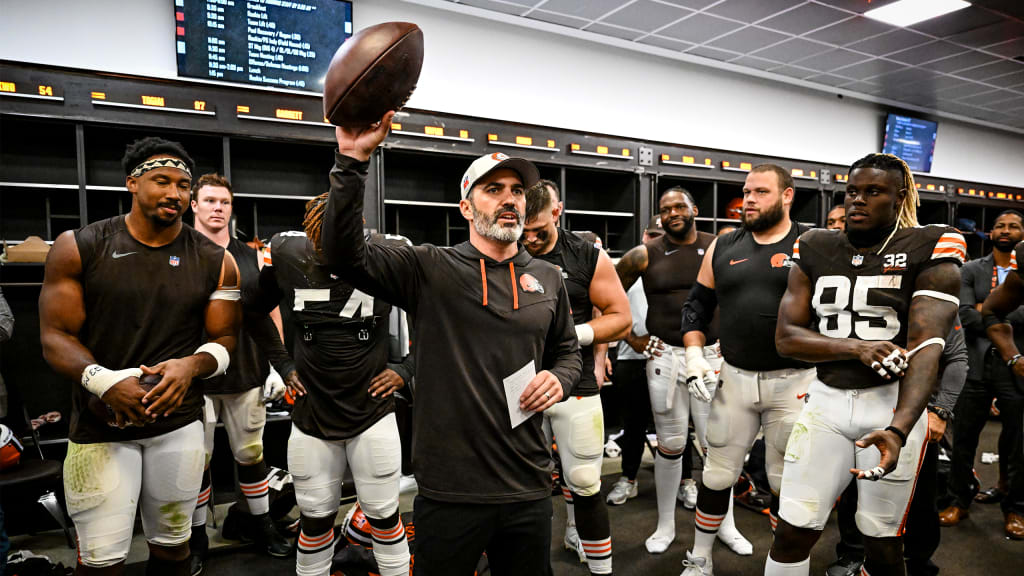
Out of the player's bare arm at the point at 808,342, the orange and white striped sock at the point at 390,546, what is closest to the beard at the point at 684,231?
the player's bare arm at the point at 808,342

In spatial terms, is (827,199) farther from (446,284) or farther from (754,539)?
(446,284)

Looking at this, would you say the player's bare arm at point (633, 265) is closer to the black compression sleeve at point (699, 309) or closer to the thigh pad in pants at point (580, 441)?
the black compression sleeve at point (699, 309)

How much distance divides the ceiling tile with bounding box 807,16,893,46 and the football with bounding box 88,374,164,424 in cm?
610

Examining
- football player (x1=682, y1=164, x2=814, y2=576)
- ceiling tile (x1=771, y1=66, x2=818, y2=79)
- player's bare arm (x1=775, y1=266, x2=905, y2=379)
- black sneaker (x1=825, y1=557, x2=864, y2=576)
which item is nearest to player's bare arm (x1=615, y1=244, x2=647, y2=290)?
football player (x1=682, y1=164, x2=814, y2=576)

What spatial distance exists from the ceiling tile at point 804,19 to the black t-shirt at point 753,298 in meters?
3.43

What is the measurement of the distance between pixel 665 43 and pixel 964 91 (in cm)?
455

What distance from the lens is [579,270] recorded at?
2.53 m

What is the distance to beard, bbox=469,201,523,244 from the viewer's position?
1.56 m

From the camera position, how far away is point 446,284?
4.96ft

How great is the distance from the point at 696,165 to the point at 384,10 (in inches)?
135

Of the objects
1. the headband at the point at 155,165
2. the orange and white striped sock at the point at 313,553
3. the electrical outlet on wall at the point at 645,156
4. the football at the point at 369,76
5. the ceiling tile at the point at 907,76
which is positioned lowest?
the orange and white striped sock at the point at 313,553

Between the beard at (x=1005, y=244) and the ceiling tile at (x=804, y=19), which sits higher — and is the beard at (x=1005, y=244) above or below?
below

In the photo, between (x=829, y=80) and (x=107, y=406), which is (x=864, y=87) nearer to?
(x=829, y=80)

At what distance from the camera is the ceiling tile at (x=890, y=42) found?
217 inches
